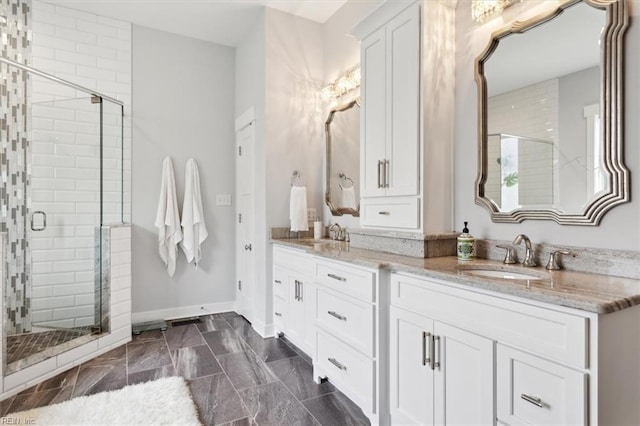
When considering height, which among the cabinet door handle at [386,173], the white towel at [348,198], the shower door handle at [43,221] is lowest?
the shower door handle at [43,221]

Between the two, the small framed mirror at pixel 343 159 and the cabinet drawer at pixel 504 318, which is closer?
the cabinet drawer at pixel 504 318

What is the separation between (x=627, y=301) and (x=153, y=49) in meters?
4.18

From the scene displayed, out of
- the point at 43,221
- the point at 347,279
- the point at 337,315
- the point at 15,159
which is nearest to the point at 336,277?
the point at 347,279

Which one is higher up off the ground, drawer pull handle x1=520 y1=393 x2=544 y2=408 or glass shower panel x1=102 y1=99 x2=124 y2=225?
glass shower panel x1=102 y1=99 x2=124 y2=225

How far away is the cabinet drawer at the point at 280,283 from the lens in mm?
2863

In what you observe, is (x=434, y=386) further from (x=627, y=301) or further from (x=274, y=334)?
(x=274, y=334)

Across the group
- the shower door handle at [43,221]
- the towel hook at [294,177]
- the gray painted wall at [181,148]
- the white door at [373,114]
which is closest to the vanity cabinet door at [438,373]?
the white door at [373,114]

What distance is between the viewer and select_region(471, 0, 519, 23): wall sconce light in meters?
1.81

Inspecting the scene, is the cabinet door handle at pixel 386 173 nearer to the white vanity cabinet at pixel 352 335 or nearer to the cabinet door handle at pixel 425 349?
the white vanity cabinet at pixel 352 335

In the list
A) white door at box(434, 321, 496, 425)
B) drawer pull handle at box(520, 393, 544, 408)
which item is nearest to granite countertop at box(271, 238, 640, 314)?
white door at box(434, 321, 496, 425)

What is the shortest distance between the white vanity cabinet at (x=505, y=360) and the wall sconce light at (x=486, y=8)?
1475 millimetres

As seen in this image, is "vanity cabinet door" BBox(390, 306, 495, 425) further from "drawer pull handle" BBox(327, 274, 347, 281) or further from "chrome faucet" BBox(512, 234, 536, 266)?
"chrome faucet" BBox(512, 234, 536, 266)

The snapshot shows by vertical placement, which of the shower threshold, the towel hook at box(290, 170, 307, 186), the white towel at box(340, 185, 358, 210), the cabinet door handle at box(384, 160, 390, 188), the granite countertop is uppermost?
the towel hook at box(290, 170, 307, 186)

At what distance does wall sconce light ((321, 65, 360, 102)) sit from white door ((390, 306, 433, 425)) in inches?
76.4
